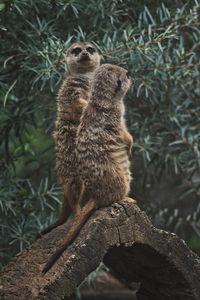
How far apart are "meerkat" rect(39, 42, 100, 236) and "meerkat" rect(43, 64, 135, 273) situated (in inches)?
6.9

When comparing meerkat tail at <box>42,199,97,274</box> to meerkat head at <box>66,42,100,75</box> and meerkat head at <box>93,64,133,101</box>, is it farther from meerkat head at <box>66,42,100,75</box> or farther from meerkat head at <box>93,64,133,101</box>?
meerkat head at <box>66,42,100,75</box>

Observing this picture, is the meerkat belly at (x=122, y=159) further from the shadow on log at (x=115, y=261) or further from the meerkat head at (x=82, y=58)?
the meerkat head at (x=82, y=58)

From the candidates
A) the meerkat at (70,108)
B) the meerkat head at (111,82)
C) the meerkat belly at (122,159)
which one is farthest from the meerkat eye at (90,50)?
the meerkat belly at (122,159)

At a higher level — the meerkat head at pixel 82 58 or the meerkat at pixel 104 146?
the meerkat head at pixel 82 58

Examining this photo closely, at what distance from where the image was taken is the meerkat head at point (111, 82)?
1.86 meters

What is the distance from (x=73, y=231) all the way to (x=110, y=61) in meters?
1.26

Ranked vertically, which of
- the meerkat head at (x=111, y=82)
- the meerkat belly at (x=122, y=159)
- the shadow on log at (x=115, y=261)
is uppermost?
the meerkat head at (x=111, y=82)

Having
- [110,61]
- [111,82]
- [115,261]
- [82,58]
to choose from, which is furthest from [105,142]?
[110,61]

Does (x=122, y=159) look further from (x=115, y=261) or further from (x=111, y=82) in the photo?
(x=115, y=261)

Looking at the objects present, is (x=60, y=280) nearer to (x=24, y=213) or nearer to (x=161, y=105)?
(x=24, y=213)

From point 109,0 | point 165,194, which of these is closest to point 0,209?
point 109,0

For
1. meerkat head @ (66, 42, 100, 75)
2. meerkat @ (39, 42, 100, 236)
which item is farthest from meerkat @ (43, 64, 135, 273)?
meerkat head @ (66, 42, 100, 75)

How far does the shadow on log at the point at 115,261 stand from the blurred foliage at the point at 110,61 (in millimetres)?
707

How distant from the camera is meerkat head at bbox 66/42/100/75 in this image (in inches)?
94.7
